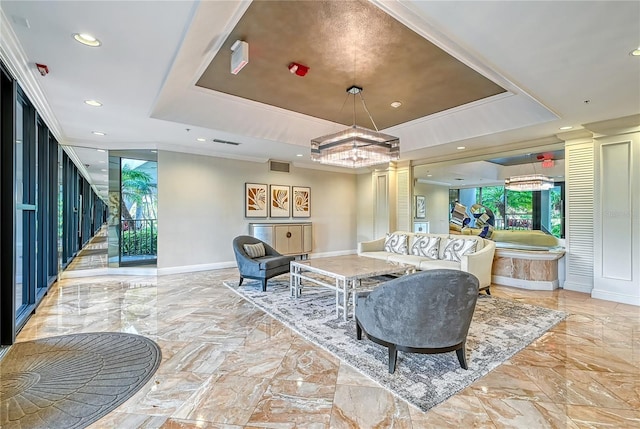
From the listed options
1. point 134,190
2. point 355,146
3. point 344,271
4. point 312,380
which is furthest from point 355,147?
point 134,190

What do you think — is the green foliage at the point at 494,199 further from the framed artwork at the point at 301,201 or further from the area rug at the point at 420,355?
the framed artwork at the point at 301,201

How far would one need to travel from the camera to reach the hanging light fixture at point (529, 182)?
593 centimetres

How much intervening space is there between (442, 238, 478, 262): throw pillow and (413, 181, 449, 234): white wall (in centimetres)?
293

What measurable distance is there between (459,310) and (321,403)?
1.22m

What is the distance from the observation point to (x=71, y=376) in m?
2.40

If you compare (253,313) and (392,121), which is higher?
(392,121)

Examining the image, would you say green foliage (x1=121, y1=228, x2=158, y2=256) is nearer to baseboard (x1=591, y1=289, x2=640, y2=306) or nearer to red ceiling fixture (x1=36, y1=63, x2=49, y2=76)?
red ceiling fixture (x1=36, y1=63, x2=49, y2=76)

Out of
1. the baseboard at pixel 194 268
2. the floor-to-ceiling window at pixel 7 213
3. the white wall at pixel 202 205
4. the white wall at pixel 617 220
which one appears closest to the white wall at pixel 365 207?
the white wall at pixel 202 205

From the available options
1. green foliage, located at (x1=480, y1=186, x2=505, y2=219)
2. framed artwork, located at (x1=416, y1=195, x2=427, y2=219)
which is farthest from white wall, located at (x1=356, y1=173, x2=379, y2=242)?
green foliage, located at (x1=480, y1=186, x2=505, y2=219)

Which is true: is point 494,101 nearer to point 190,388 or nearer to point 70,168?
point 190,388

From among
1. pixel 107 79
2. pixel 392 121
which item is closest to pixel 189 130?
pixel 107 79

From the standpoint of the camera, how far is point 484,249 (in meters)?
4.79

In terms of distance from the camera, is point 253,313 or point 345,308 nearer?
point 345,308

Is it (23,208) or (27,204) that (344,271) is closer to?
(23,208)
